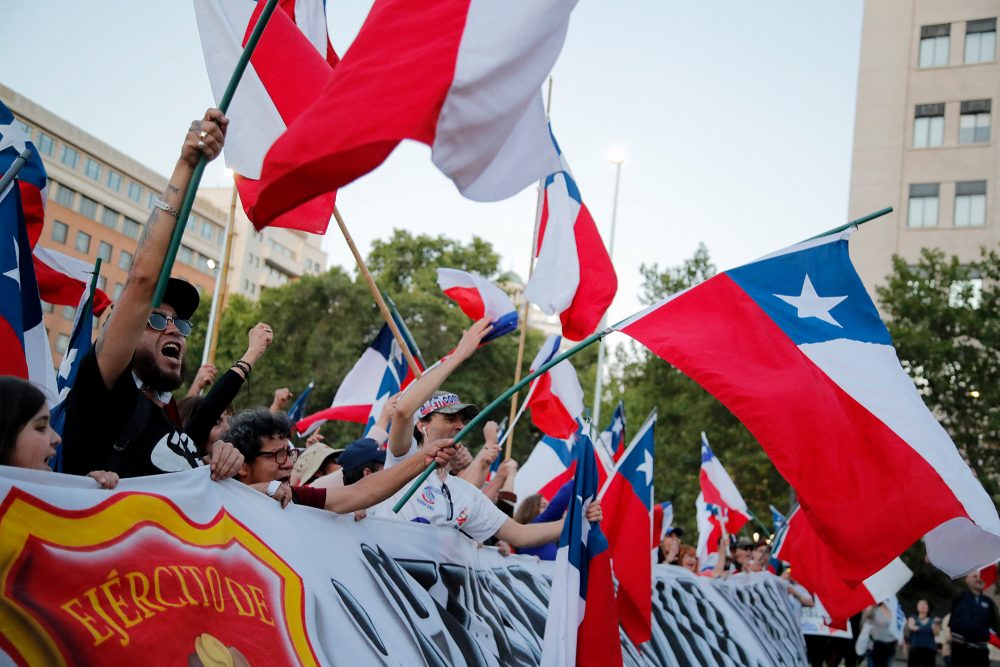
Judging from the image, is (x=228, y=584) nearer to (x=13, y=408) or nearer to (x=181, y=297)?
(x=13, y=408)

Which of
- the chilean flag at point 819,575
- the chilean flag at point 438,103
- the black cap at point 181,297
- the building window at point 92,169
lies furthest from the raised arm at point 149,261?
the building window at point 92,169

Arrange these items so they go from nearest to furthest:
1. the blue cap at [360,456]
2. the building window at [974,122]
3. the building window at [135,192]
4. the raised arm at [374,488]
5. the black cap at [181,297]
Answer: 1. the black cap at [181,297]
2. the raised arm at [374,488]
3. the blue cap at [360,456]
4. the building window at [974,122]
5. the building window at [135,192]

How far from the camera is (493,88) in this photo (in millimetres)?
3549

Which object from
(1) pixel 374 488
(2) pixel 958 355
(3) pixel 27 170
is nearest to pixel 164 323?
(1) pixel 374 488

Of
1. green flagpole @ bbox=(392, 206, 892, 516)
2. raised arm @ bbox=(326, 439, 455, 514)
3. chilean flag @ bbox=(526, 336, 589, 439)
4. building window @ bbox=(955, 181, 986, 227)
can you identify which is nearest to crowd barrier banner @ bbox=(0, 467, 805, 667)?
raised arm @ bbox=(326, 439, 455, 514)

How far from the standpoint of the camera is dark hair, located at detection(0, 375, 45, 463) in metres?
2.87

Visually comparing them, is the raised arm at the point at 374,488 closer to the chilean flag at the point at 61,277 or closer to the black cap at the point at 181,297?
the black cap at the point at 181,297

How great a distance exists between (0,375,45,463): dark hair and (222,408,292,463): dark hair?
4.85 feet

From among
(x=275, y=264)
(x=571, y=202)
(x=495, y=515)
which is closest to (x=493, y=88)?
(x=495, y=515)

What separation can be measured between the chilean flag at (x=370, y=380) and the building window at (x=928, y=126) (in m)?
32.2

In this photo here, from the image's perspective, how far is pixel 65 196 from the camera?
218ft

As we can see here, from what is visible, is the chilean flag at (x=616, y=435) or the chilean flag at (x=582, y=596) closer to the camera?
the chilean flag at (x=582, y=596)

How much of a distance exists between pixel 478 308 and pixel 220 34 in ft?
10.3

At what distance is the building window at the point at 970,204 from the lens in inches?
1421
